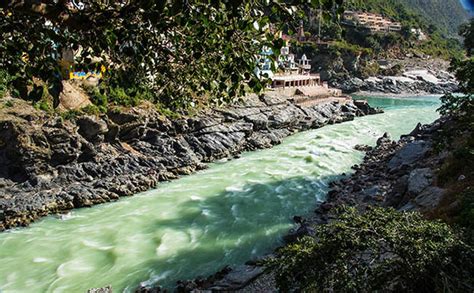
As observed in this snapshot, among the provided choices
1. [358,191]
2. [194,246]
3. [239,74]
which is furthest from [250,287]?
[358,191]

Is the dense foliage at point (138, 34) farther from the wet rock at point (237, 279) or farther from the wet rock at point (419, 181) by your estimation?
the wet rock at point (419, 181)

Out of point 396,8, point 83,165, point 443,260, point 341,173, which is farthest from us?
point 396,8

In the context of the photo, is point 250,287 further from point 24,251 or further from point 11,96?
point 11,96

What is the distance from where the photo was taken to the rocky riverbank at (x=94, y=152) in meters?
16.3

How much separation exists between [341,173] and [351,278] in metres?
17.2

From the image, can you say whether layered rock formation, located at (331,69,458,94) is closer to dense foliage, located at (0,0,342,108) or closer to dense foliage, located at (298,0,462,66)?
dense foliage, located at (298,0,462,66)

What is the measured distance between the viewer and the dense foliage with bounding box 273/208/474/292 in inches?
191

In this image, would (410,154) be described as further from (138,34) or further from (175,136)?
(138,34)

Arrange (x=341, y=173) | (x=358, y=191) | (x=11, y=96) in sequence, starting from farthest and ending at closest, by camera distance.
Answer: (x=341, y=173) → (x=11, y=96) → (x=358, y=191)

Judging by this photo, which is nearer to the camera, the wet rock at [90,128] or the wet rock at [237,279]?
the wet rock at [237,279]

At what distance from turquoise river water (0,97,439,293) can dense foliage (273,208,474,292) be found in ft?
21.0

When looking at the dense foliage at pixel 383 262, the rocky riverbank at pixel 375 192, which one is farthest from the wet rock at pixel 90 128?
the dense foliage at pixel 383 262

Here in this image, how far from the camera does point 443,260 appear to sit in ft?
16.2

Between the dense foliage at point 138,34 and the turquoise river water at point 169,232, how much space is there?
7.04 m
